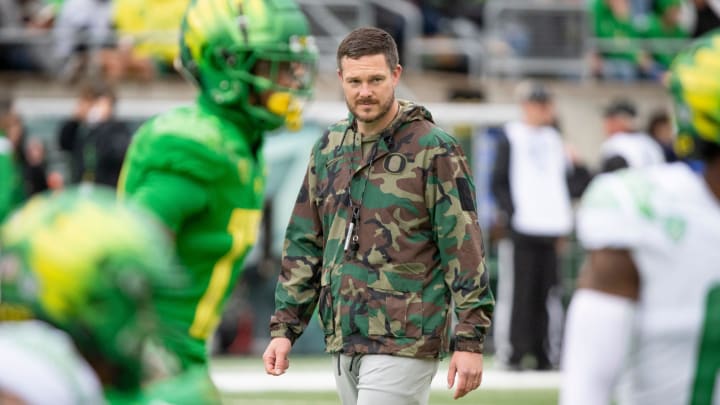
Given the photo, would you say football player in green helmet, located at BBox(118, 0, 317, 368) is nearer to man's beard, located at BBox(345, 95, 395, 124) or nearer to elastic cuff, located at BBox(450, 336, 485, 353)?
man's beard, located at BBox(345, 95, 395, 124)

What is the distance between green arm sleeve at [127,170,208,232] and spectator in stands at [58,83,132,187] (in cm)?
546

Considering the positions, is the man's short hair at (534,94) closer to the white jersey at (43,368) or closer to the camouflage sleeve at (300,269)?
the camouflage sleeve at (300,269)

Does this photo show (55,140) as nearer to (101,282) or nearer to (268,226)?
(268,226)

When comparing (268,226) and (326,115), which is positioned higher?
(326,115)

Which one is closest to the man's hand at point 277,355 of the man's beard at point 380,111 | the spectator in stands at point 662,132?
the man's beard at point 380,111

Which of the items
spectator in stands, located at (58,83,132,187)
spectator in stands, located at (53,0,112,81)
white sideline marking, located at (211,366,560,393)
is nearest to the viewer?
white sideline marking, located at (211,366,560,393)

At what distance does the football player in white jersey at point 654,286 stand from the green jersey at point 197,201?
6.12 ft

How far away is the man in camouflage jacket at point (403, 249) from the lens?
502 centimetres

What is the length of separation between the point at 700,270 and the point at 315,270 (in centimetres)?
195

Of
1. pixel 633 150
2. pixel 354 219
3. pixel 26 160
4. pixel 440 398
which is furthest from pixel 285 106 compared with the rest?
pixel 26 160

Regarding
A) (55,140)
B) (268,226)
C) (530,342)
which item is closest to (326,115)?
(268,226)

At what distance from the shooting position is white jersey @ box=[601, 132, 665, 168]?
1142cm

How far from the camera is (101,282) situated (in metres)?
2.64

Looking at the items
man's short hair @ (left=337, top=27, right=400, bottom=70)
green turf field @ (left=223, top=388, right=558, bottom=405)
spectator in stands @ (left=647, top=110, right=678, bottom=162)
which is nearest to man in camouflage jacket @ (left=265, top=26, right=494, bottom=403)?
man's short hair @ (left=337, top=27, right=400, bottom=70)
